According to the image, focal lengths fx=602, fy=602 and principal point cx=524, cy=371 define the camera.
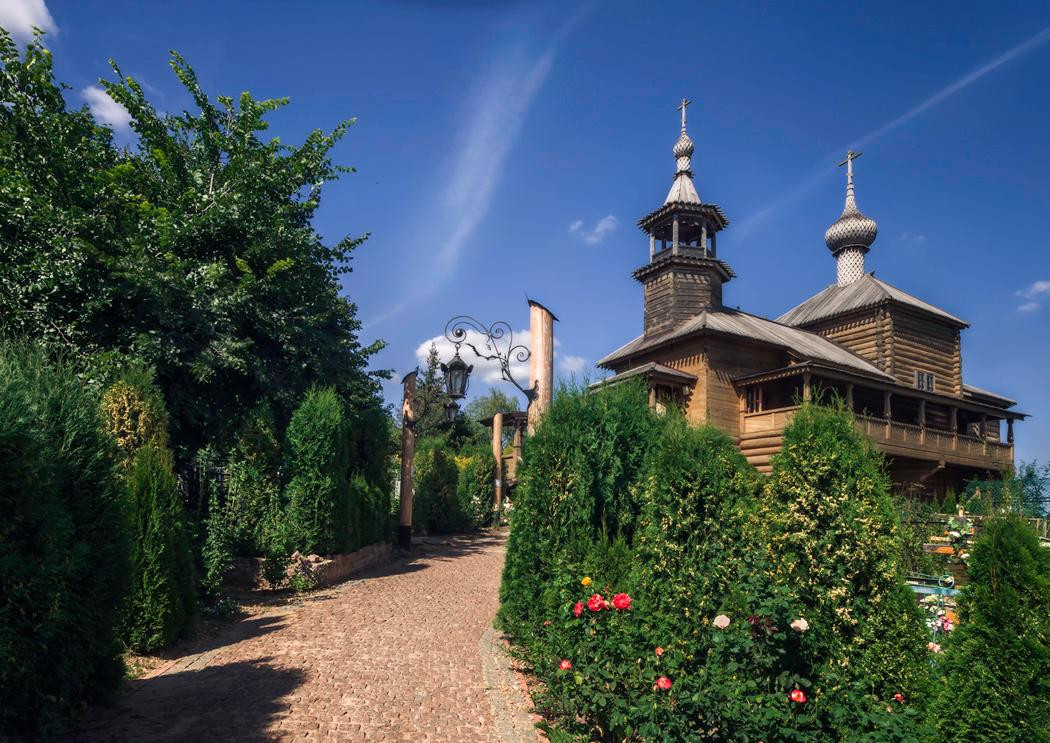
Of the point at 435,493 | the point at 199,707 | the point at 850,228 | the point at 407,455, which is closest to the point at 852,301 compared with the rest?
the point at 850,228

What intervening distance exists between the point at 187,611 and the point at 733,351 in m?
19.8

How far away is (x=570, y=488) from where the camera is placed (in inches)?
282

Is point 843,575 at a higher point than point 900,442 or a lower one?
lower

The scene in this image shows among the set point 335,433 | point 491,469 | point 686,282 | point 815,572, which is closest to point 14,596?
point 815,572

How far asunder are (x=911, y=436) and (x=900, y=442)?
3.00 ft

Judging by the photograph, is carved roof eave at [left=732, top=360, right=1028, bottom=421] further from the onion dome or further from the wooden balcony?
the onion dome

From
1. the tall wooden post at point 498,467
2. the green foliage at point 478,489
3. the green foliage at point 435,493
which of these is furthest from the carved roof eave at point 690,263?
the green foliage at point 435,493

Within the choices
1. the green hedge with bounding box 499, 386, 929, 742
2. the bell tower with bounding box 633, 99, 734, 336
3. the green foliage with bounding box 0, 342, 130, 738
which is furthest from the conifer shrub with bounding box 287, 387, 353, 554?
the bell tower with bounding box 633, 99, 734, 336

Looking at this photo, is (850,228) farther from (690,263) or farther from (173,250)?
(173,250)

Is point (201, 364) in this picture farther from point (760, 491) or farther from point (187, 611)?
point (760, 491)

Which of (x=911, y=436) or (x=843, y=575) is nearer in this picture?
(x=843, y=575)

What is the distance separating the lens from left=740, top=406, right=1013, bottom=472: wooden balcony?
67.6 ft

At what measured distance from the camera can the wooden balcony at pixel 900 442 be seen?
2061cm

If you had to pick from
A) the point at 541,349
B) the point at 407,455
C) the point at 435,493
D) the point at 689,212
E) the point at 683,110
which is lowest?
the point at 435,493
